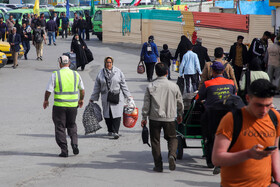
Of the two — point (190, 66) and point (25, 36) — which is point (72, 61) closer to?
point (25, 36)

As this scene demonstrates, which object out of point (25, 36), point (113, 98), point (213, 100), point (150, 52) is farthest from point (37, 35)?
point (213, 100)

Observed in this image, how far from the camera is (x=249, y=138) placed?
406cm

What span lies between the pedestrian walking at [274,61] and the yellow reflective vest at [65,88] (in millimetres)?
7843

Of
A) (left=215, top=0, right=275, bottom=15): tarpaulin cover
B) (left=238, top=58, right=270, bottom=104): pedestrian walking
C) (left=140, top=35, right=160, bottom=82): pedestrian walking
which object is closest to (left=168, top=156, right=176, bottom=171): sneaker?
(left=238, top=58, right=270, bottom=104): pedestrian walking

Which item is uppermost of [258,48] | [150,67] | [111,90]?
[258,48]

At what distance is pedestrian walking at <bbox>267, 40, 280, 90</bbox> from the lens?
15367 millimetres

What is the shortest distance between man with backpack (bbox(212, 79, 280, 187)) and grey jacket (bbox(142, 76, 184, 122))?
380 centimetres

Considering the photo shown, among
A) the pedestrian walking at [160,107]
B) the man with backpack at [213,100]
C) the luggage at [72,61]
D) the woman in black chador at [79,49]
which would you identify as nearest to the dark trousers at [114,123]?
the pedestrian walking at [160,107]

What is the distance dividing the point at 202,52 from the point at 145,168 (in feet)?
24.6

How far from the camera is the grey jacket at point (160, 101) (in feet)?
26.1

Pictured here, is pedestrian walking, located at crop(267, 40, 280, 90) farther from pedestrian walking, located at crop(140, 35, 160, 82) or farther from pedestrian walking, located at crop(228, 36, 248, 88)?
pedestrian walking, located at crop(140, 35, 160, 82)

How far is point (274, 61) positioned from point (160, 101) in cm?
832

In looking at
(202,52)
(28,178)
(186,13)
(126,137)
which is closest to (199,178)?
(28,178)

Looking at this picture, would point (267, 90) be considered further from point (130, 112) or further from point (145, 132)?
point (130, 112)
